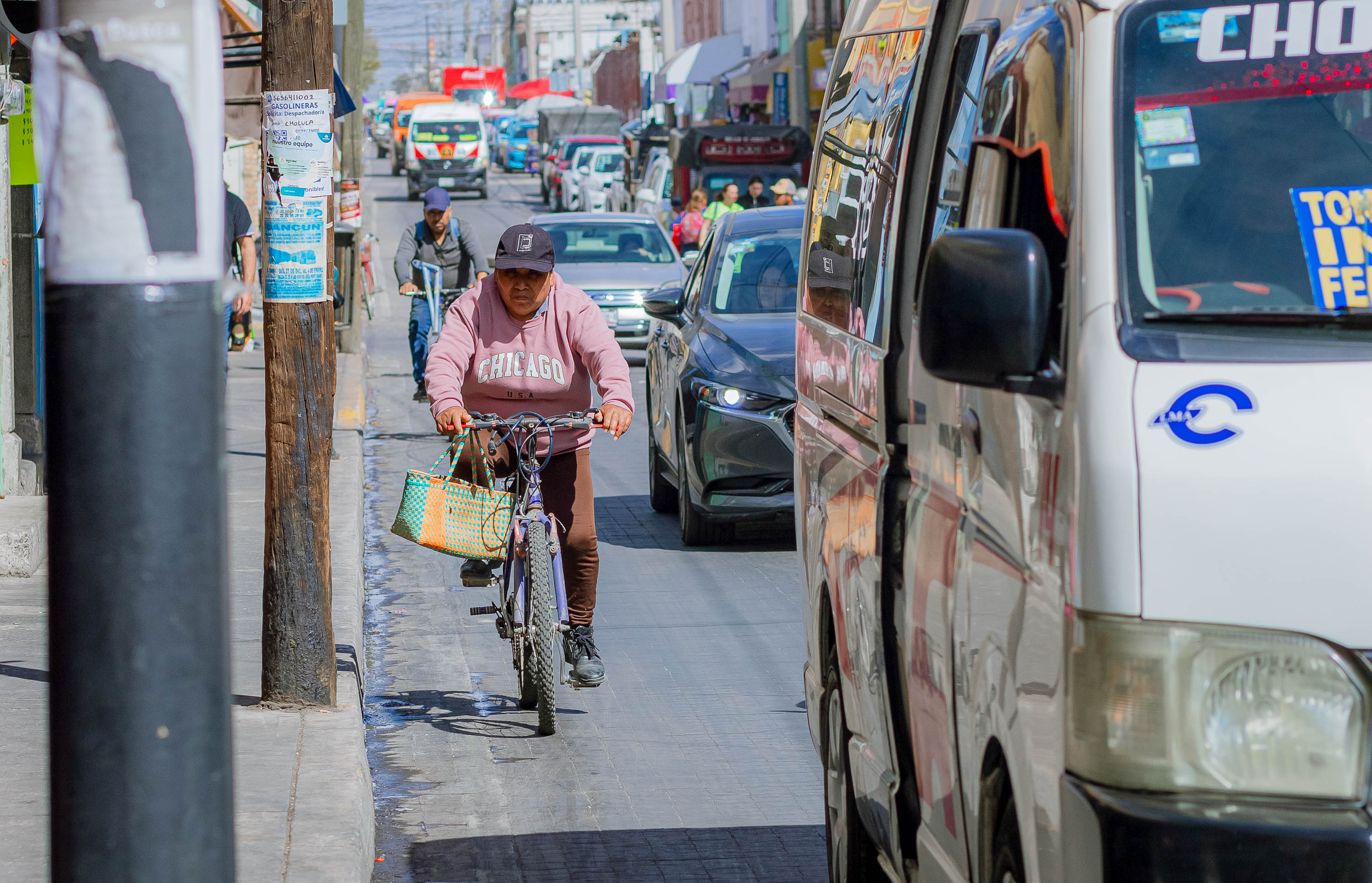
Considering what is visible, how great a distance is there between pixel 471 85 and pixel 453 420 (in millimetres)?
111046

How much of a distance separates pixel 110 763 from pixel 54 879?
0.20 m

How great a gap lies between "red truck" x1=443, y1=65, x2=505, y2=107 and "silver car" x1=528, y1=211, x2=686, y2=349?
9143cm

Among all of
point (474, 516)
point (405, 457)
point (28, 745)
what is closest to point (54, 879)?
point (28, 745)

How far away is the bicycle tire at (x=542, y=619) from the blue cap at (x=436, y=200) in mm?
9292

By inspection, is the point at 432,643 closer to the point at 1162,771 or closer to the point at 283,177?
the point at 283,177

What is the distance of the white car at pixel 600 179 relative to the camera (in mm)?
49969

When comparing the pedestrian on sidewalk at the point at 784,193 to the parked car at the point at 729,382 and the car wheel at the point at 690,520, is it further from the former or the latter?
the car wheel at the point at 690,520

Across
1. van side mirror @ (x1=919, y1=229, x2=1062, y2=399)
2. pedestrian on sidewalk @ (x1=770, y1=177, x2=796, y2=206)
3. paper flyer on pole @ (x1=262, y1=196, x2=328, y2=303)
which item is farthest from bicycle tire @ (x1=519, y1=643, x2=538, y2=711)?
pedestrian on sidewalk @ (x1=770, y1=177, x2=796, y2=206)

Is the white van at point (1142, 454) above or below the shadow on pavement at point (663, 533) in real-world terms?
above

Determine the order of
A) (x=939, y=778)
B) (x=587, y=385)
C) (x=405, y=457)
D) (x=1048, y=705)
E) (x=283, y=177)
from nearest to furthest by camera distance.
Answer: (x=1048, y=705) → (x=939, y=778) → (x=283, y=177) → (x=587, y=385) → (x=405, y=457)

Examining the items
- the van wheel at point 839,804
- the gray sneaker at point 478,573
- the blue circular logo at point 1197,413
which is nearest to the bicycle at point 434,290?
the gray sneaker at point 478,573

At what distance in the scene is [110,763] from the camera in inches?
105

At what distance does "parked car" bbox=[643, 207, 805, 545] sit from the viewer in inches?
421

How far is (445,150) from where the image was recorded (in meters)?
63.5
